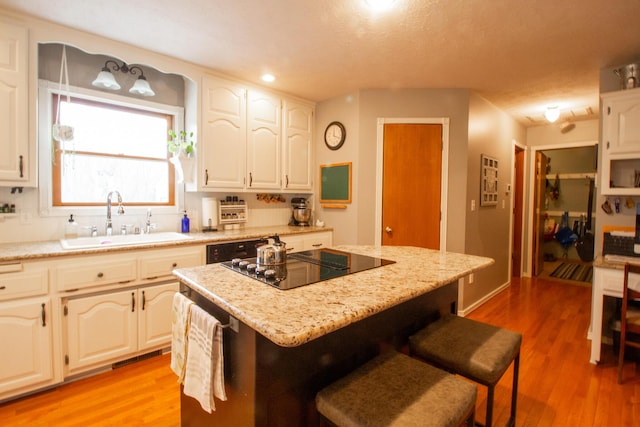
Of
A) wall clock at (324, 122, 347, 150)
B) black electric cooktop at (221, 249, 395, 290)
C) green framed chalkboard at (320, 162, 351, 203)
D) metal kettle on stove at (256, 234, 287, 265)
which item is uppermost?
wall clock at (324, 122, 347, 150)

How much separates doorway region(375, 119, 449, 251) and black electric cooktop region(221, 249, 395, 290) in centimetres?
160

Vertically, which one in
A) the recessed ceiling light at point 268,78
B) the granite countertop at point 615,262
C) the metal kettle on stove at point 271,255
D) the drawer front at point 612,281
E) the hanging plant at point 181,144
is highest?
the recessed ceiling light at point 268,78

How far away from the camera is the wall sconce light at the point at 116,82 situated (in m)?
2.48

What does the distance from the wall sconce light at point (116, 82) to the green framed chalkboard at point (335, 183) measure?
1940 millimetres

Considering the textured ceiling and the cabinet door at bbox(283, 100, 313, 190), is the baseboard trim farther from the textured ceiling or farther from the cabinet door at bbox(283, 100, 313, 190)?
the textured ceiling

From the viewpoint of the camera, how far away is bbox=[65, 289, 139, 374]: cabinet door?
206 cm

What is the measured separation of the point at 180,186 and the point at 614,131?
3796 mm

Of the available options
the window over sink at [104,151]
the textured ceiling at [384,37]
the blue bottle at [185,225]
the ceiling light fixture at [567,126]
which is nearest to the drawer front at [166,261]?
the blue bottle at [185,225]

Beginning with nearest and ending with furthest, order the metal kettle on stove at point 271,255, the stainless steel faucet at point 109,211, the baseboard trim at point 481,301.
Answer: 1. the metal kettle on stove at point 271,255
2. the stainless steel faucet at point 109,211
3. the baseboard trim at point 481,301

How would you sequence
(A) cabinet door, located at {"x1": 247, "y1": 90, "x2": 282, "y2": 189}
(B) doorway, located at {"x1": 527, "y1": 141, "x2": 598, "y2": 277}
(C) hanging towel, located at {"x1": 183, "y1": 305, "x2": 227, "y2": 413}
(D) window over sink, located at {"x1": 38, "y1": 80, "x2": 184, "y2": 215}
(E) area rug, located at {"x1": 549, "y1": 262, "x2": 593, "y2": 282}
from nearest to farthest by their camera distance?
(C) hanging towel, located at {"x1": 183, "y1": 305, "x2": 227, "y2": 413}, (D) window over sink, located at {"x1": 38, "y1": 80, "x2": 184, "y2": 215}, (A) cabinet door, located at {"x1": 247, "y1": 90, "x2": 282, "y2": 189}, (E) area rug, located at {"x1": 549, "y1": 262, "x2": 593, "y2": 282}, (B) doorway, located at {"x1": 527, "y1": 141, "x2": 598, "y2": 277}

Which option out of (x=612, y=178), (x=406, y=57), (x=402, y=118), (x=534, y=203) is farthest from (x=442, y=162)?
(x=534, y=203)

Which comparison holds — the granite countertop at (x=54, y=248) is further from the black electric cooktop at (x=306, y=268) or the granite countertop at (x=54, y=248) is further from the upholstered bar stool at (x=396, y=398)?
the upholstered bar stool at (x=396, y=398)

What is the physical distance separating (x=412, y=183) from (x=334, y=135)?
1054 mm

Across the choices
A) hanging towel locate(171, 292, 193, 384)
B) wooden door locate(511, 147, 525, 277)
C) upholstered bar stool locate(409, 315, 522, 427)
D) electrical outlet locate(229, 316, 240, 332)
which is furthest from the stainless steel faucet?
wooden door locate(511, 147, 525, 277)
